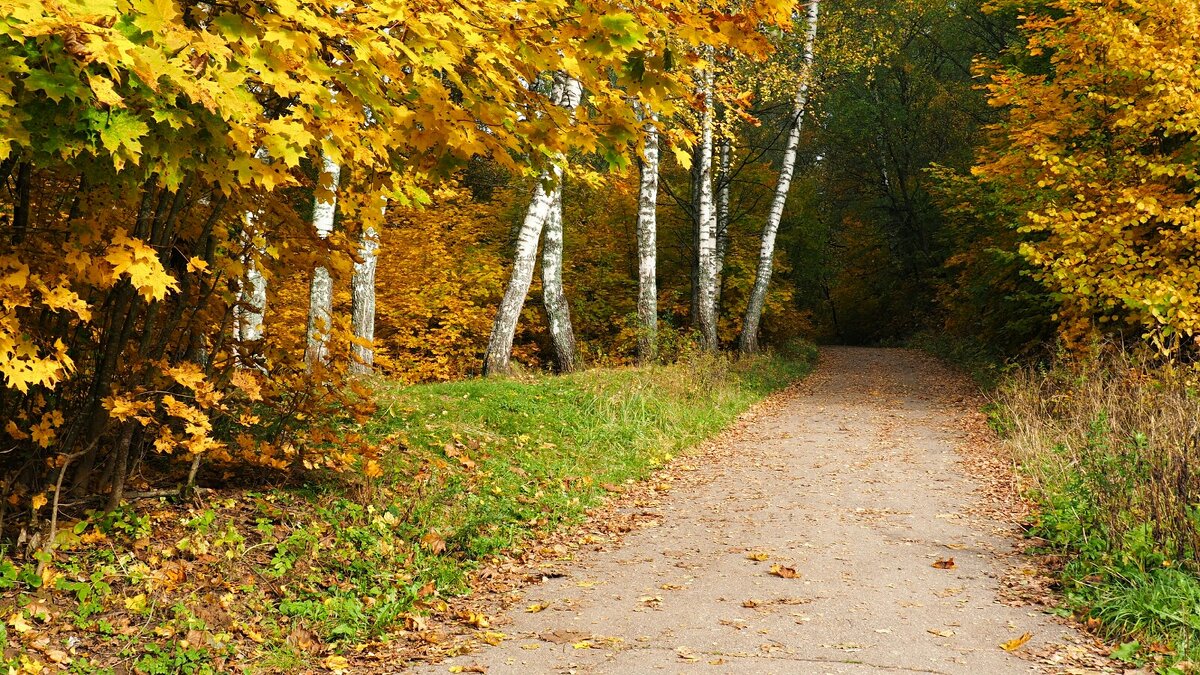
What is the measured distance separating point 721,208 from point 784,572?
15736mm

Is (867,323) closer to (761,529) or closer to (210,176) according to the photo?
(761,529)

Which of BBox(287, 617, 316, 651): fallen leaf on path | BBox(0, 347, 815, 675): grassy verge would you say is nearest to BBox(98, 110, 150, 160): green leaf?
BBox(0, 347, 815, 675): grassy verge

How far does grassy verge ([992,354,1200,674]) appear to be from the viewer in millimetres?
4672

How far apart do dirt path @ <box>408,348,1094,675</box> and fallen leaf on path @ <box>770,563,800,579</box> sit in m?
0.10

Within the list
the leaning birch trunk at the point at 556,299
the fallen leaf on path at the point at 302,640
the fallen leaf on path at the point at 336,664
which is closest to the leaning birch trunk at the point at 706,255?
the leaning birch trunk at the point at 556,299

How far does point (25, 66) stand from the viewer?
2.95 meters

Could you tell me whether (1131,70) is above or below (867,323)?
above

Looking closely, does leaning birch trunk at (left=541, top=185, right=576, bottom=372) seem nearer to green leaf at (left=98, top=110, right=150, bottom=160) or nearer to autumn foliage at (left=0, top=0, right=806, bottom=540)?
autumn foliage at (left=0, top=0, right=806, bottom=540)

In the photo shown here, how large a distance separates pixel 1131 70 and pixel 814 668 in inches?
375

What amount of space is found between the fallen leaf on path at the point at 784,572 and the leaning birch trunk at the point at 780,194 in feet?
42.3

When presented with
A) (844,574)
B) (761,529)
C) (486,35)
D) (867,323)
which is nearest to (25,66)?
(486,35)

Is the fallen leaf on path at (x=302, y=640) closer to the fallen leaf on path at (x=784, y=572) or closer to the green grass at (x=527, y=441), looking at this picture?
the green grass at (x=527, y=441)

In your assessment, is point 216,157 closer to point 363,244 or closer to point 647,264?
point 363,244

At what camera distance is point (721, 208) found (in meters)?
20.8
